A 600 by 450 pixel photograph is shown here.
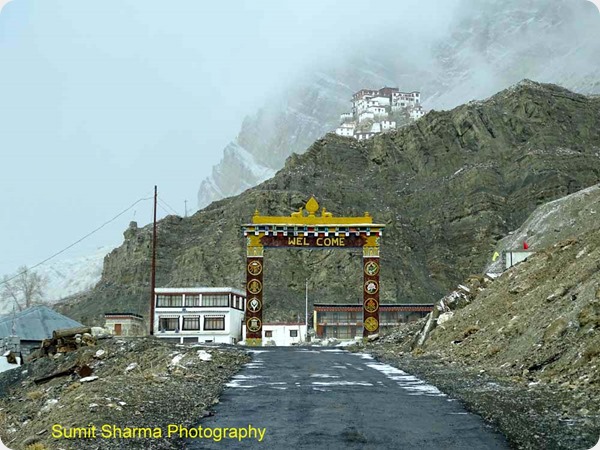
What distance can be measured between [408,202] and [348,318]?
185ft

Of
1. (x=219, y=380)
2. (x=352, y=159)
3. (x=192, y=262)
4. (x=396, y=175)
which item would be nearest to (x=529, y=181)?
(x=396, y=175)

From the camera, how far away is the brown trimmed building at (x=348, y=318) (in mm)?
90688

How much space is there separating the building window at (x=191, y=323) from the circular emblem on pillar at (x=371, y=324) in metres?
41.1

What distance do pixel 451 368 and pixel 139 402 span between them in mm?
11618

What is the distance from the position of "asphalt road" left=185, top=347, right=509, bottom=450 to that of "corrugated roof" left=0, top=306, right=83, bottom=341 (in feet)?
104

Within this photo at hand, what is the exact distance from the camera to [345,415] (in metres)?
14.0

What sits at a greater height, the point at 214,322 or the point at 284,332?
the point at 214,322

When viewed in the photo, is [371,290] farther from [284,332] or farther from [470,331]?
[284,332]

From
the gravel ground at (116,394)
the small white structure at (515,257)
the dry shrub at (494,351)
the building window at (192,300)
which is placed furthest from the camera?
the building window at (192,300)

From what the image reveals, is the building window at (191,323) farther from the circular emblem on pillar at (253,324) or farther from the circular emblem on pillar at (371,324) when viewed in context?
the circular emblem on pillar at (371,324)

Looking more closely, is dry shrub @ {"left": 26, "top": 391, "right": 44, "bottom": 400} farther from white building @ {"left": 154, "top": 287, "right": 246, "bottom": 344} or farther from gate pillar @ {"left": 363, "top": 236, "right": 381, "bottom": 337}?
white building @ {"left": 154, "top": 287, "right": 246, "bottom": 344}

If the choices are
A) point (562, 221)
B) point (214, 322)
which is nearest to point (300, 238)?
point (562, 221)

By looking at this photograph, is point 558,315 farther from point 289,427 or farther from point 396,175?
point 396,175

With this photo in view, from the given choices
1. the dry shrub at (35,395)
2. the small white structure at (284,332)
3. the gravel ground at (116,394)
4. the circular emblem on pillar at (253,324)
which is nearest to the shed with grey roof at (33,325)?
the circular emblem on pillar at (253,324)
